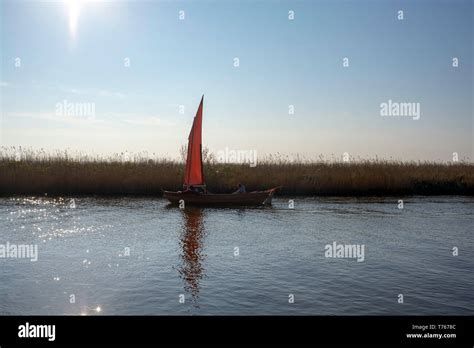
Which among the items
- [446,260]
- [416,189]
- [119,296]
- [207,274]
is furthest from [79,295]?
[416,189]

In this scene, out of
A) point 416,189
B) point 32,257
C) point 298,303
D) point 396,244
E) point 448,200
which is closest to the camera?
point 298,303

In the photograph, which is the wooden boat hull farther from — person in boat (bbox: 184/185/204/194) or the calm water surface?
the calm water surface

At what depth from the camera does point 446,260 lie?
12664 millimetres

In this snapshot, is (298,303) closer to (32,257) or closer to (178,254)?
(178,254)

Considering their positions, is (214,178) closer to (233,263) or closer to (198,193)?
(198,193)

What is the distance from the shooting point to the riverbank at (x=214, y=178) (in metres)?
27.3

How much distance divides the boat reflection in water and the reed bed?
7.68 meters

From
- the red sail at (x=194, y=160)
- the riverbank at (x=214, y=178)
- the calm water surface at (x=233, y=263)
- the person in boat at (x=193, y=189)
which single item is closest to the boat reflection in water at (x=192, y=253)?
the calm water surface at (x=233, y=263)

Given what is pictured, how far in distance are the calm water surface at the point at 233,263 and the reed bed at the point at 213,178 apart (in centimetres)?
556

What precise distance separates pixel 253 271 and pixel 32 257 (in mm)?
6132

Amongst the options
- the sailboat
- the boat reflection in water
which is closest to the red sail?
the sailboat

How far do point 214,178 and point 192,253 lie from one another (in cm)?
1578

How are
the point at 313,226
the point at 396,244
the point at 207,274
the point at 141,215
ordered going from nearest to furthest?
Answer: 1. the point at 207,274
2. the point at 396,244
3. the point at 313,226
4. the point at 141,215

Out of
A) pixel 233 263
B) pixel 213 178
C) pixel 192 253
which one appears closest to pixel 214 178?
pixel 213 178
